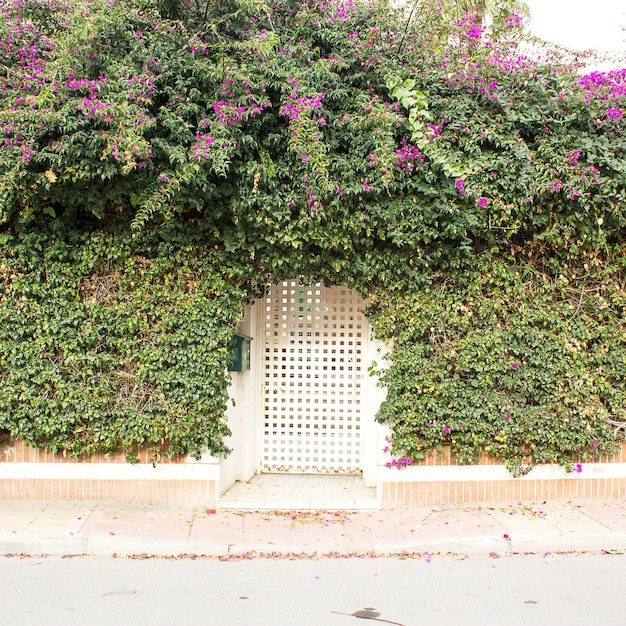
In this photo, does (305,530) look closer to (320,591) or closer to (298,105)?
(320,591)

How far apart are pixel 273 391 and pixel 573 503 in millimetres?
3927

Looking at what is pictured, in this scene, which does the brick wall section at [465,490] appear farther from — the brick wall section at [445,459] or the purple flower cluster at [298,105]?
the purple flower cluster at [298,105]

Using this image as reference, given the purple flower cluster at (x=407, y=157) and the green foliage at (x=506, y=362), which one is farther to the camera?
the green foliage at (x=506, y=362)

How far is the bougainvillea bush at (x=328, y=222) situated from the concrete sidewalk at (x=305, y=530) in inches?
27.6

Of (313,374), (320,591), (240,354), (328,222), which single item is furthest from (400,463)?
(328,222)

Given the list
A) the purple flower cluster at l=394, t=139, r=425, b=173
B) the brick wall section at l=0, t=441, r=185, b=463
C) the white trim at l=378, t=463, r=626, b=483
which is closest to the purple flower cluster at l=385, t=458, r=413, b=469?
the white trim at l=378, t=463, r=626, b=483

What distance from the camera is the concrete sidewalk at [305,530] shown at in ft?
19.8

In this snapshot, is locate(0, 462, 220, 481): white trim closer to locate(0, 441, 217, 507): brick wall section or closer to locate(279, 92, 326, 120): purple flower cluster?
locate(0, 441, 217, 507): brick wall section

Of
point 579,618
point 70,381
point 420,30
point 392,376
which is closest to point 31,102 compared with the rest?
point 70,381

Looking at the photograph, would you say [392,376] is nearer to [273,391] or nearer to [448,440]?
[448,440]

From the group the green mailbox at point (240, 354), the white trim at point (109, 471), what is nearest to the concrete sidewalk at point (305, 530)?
the white trim at point (109, 471)

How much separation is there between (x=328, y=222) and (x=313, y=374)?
2.47 m

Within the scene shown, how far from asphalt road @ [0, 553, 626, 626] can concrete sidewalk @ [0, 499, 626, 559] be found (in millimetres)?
180

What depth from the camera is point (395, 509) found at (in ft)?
23.9
